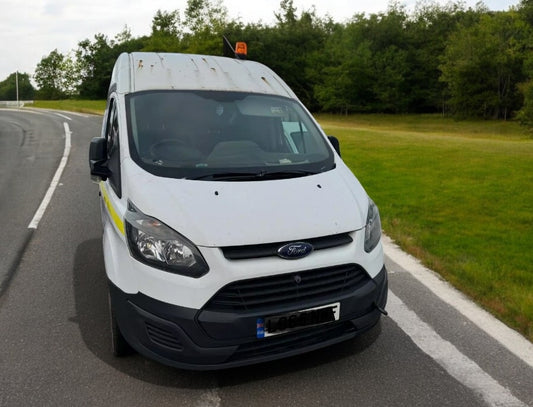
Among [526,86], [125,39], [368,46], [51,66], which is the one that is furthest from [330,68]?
[51,66]

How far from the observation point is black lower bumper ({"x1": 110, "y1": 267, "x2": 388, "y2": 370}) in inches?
122

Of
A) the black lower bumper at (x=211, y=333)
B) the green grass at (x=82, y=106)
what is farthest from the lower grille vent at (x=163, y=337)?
the green grass at (x=82, y=106)

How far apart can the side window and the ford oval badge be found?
53.1 inches

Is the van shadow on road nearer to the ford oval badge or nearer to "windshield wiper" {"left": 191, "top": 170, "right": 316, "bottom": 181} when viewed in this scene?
the ford oval badge

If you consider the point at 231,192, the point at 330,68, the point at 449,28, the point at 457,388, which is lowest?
the point at 457,388

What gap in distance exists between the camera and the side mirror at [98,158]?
4.24 m

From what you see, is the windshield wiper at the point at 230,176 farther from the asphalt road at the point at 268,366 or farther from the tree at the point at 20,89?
the tree at the point at 20,89

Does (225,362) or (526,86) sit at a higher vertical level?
(526,86)

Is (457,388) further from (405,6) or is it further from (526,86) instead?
(405,6)

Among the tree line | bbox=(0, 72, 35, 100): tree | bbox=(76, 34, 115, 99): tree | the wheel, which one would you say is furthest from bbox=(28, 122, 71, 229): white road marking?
bbox=(0, 72, 35, 100): tree

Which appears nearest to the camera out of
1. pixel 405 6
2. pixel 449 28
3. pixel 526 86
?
pixel 526 86

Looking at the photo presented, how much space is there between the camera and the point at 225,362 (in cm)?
318

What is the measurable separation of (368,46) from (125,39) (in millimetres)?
43317

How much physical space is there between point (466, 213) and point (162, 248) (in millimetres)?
6149
